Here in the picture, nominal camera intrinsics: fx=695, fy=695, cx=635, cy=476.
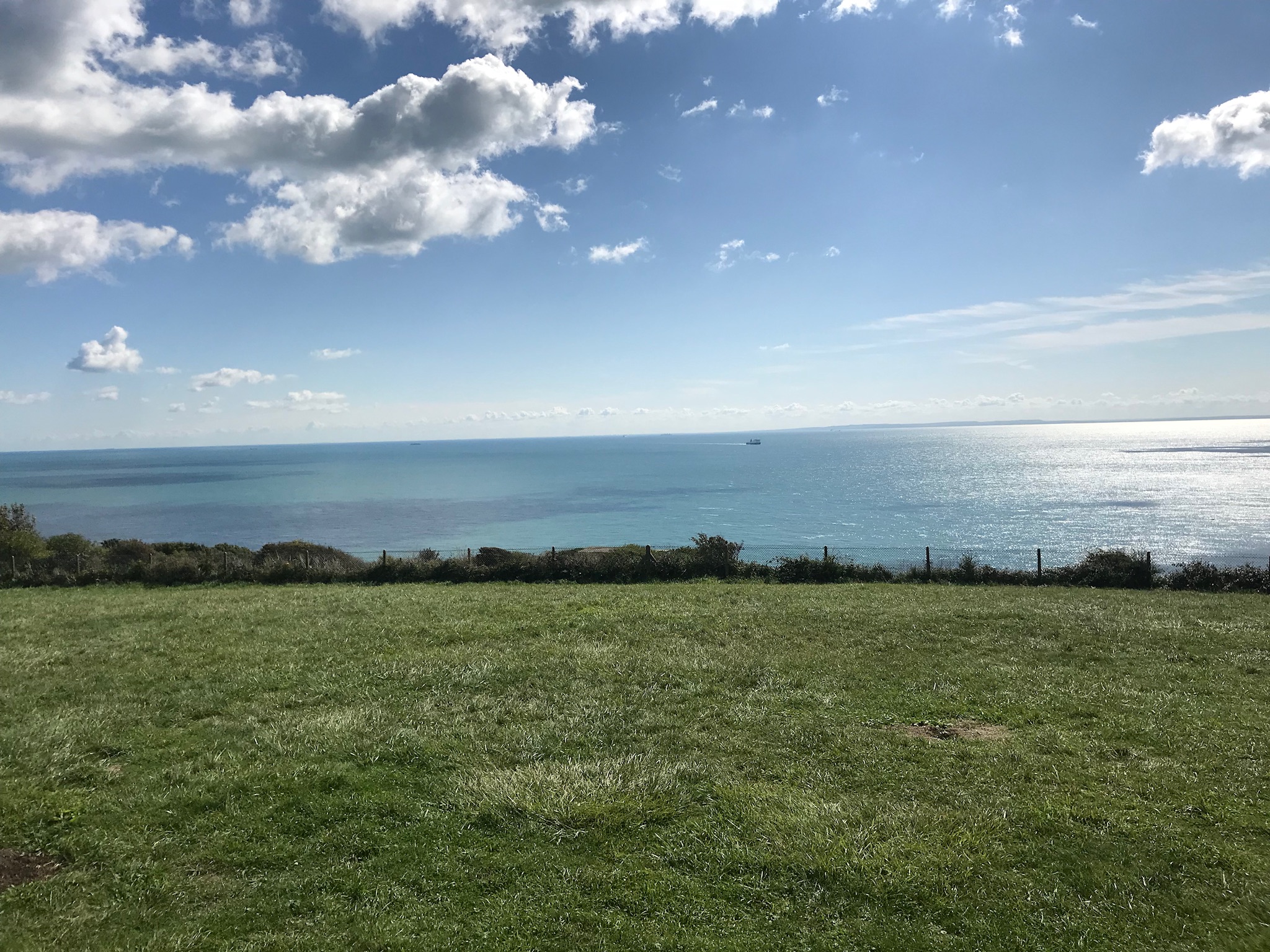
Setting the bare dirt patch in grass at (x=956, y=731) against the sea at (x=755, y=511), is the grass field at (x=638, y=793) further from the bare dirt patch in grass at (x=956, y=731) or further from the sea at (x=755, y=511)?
the sea at (x=755, y=511)

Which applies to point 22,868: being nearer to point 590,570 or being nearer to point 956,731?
point 956,731

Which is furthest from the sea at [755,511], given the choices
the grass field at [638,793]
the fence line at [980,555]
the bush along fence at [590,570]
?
the grass field at [638,793]

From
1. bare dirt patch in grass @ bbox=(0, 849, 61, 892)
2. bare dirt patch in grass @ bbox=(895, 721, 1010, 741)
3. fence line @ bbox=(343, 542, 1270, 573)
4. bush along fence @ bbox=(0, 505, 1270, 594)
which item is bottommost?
fence line @ bbox=(343, 542, 1270, 573)

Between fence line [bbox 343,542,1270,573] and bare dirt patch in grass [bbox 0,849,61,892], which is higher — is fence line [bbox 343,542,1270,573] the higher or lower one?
A: the lower one

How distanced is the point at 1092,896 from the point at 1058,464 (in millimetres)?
219692

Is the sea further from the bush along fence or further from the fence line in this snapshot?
the bush along fence

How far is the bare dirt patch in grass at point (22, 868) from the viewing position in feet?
25.3

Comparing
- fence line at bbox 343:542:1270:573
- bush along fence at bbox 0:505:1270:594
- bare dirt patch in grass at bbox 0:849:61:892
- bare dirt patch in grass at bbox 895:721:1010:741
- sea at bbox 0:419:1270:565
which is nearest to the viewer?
bare dirt patch in grass at bbox 0:849:61:892

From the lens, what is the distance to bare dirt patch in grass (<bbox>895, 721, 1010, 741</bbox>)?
12039 millimetres

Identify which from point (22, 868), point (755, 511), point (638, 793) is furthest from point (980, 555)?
point (22, 868)

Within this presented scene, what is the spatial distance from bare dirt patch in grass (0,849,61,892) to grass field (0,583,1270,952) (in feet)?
0.59

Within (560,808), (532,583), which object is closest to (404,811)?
(560,808)

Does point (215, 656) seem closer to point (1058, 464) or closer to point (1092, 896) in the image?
point (1092, 896)

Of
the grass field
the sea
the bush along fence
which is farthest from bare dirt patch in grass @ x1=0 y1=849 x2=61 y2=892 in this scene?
the sea
